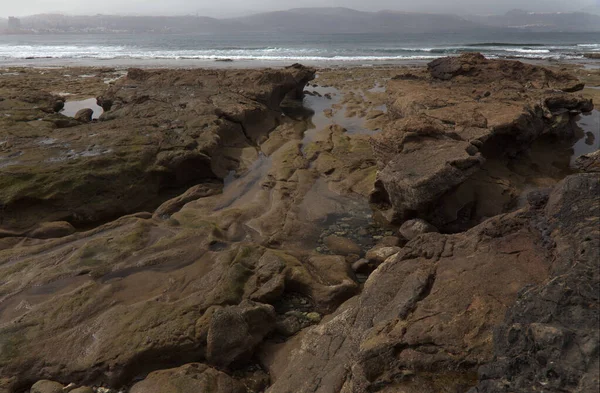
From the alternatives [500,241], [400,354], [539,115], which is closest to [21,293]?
[400,354]

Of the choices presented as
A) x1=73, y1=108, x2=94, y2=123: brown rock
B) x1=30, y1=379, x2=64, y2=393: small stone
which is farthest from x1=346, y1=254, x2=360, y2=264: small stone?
x1=73, y1=108, x2=94, y2=123: brown rock

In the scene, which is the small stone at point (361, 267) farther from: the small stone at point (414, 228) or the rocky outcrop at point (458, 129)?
the rocky outcrop at point (458, 129)

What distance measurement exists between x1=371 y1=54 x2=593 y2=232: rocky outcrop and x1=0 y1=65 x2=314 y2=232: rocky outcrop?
476 cm

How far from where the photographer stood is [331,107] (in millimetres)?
17469

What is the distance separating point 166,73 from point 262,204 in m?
11.1

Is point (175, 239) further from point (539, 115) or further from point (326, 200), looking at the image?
point (539, 115)

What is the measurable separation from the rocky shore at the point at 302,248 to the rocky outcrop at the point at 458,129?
6cm

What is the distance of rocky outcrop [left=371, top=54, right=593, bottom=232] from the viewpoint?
24.0ft

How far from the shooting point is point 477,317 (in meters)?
3.55

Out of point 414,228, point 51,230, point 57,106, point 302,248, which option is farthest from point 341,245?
point 57,106

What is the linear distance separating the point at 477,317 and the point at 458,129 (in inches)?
263

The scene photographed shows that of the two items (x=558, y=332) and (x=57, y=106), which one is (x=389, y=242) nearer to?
(x=558, y=332)

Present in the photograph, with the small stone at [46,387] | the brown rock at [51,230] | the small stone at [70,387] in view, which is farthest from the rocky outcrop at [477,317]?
the brown rock at [51,230]

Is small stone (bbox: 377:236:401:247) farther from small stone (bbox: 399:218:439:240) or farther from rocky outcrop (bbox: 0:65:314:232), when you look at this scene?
rocky outcrop (bbox: 0:65:314:232)
